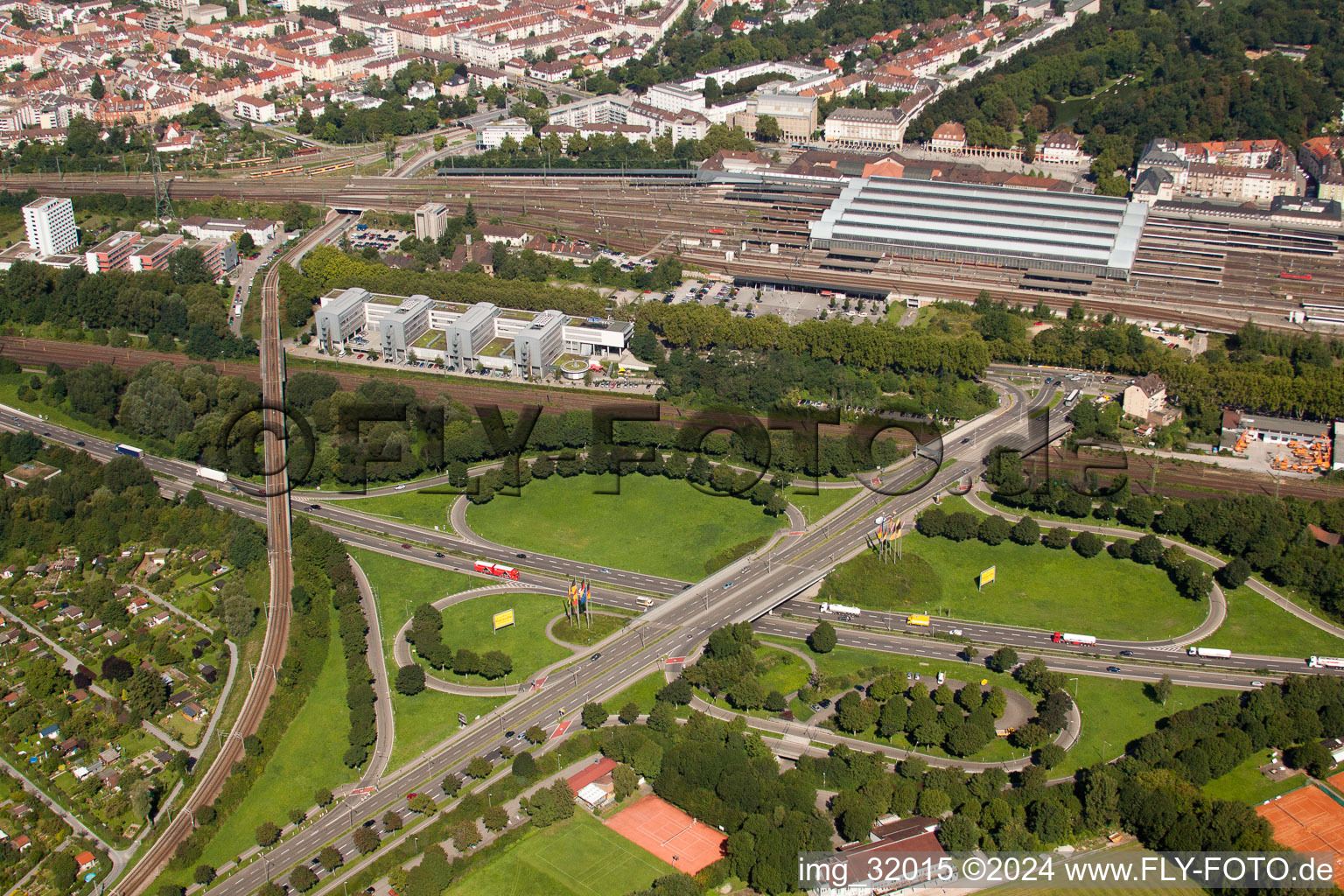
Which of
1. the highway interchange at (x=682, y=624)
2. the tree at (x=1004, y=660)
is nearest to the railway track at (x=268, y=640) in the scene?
the highway interchange at (x=682, y=624)

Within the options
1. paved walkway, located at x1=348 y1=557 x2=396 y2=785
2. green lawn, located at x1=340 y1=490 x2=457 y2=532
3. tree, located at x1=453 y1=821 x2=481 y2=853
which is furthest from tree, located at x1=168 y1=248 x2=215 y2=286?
tree, located at x1=453 y1=821 x2=481 y2=853

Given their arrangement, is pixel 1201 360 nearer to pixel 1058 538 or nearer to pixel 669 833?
pixel 1058 538

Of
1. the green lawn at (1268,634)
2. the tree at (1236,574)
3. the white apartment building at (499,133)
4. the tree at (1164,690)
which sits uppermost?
the white apartment building at (499,133)

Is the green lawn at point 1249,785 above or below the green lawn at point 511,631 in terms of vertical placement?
below

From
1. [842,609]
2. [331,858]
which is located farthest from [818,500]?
[331,858]

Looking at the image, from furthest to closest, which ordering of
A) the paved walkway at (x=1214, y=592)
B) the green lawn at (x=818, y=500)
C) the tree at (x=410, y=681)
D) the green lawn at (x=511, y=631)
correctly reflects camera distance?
the green lawn at (x=818, y=500)
the paved walkway at (x=1214, y=592)
the green lawn at (x=511, y=631)
the tree at (x=410, y=681)

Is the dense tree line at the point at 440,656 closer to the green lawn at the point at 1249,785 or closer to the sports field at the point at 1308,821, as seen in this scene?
the green lawn at the point at 1249,785

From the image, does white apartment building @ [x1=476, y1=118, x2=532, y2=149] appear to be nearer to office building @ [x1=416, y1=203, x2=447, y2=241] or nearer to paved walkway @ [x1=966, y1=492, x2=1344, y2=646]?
office building @ [x1=416, y1=203, x2=447, y2=241]
